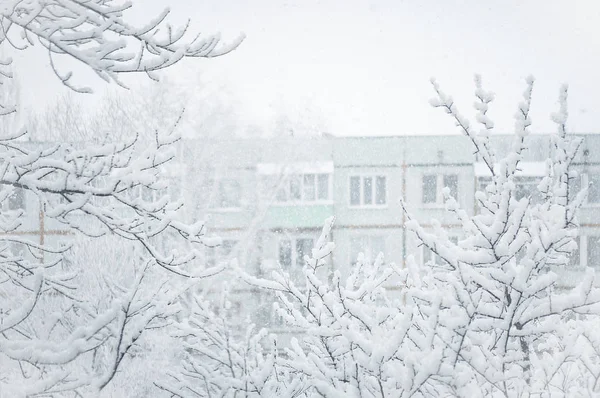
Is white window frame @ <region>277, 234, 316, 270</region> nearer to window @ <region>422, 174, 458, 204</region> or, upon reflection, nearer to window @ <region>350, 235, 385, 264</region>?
window @ <region>350, 235, 385, 264</region>

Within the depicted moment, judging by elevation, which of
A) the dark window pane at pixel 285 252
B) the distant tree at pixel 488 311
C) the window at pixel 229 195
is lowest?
the dark window pane at pixel 285 252

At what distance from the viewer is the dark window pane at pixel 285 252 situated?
841 inches

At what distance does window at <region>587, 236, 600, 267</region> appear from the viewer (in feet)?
69.6

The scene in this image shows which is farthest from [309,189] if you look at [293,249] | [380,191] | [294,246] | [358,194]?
[380,191]

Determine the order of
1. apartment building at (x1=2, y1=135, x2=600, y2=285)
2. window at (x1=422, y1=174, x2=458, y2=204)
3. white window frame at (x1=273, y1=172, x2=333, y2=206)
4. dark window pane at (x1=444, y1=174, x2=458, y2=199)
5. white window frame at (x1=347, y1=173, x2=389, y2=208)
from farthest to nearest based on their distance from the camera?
white window frame at (x1=347, y1=173, x2=389, y2=208), window at (x1=422, y1=174, x2=458, y2=204), dark window pane at (x1=444, y1=174, x2=458, y2=199), apartment building at (x1=2, y1=135, x2=600, y2=285), white window frame at (x1=273, y1=172, x2=333, y2=206)

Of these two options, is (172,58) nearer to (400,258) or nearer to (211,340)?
(211,340)

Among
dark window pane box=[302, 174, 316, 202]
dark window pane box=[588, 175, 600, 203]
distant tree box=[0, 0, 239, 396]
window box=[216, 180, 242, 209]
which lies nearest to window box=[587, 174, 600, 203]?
dark window pane box=[588, 175, 600, 203]

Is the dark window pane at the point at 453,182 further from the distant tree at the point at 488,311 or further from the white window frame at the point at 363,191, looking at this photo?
the distant tree at the point at 488,311

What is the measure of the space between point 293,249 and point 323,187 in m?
2.74

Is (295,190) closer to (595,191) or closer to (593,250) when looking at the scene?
(595,191)

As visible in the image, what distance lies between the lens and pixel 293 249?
69.5 ft

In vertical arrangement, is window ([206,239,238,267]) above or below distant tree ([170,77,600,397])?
below

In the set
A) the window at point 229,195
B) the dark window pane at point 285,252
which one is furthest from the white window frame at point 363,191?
the window at point 229,195

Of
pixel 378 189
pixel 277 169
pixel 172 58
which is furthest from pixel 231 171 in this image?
pixel 172 58
